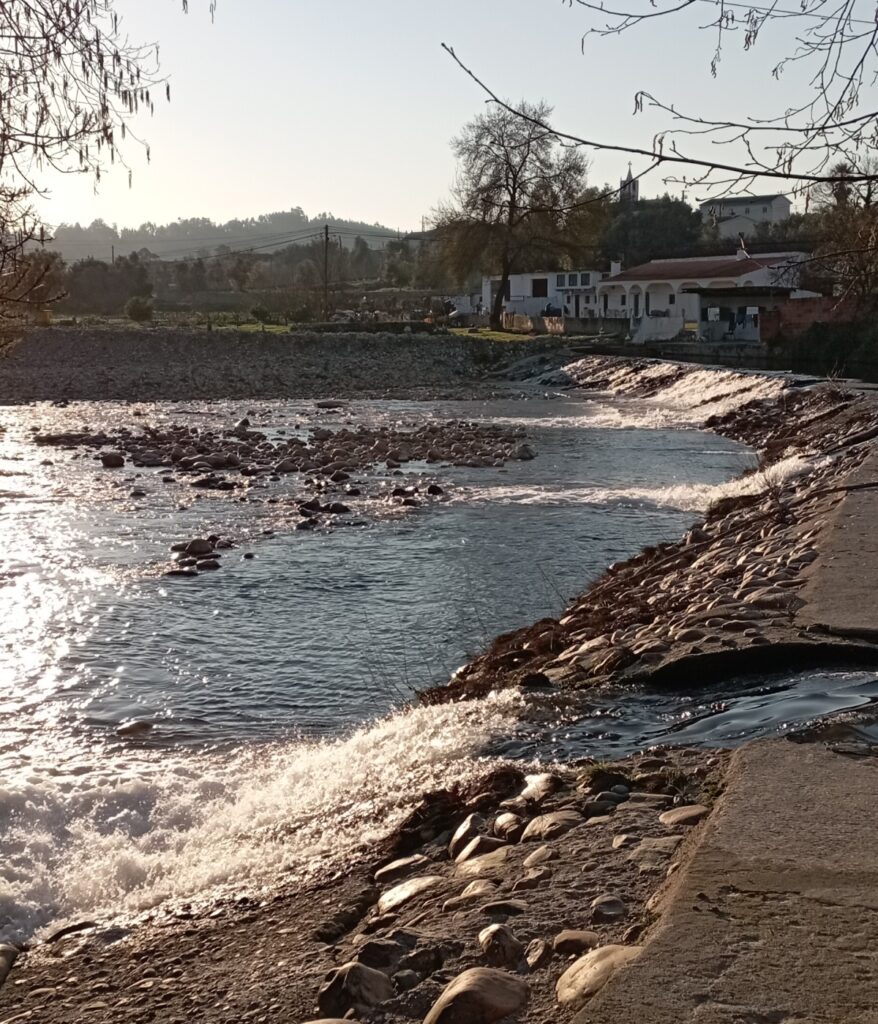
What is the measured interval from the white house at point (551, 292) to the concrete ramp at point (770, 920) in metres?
77.0

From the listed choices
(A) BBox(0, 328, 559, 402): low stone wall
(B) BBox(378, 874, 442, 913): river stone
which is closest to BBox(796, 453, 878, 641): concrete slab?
(B) BBox(378, 874, 442, 913): river stone

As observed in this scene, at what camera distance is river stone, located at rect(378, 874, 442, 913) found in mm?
4188

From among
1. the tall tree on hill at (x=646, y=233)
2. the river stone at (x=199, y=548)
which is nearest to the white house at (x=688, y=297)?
the tall tree on hill at (x=646, y=233)

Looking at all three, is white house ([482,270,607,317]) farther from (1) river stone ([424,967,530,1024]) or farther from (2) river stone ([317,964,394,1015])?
(1) river stone ([424,967,530,1024])

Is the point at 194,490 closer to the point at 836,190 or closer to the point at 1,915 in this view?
the point at 1,915

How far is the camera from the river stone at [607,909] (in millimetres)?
3621

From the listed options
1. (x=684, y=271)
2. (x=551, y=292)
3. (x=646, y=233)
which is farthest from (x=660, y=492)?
(x=646, y=233)

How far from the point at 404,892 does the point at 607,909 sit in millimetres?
870

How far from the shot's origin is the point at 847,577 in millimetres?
8172

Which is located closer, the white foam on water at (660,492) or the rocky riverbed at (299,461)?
the rocky riverbed at (299,461)

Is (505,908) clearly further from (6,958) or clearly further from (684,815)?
(6,958)

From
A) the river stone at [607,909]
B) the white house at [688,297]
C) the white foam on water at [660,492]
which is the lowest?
the white foam on water at [660,492]

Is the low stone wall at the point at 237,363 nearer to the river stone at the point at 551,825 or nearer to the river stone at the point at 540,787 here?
the river stone at the point at 540,787

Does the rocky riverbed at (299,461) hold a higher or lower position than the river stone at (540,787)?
lower
